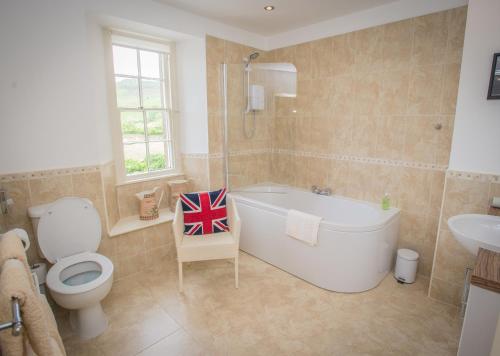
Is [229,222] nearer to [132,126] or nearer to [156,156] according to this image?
[156,156]

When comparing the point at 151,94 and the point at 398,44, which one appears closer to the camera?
the point at 398,44

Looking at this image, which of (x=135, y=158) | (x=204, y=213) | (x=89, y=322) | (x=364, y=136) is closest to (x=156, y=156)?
(x=135, y=158)

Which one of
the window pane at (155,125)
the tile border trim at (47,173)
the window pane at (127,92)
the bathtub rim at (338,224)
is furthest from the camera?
the window pane at (155,125)

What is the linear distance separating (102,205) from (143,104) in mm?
1172

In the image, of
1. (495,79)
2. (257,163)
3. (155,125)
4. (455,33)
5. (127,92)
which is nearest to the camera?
(495,79)

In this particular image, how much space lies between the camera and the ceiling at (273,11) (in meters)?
2.54

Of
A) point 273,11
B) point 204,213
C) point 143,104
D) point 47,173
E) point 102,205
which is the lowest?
point 204,213

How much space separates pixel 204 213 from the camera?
2648 mm

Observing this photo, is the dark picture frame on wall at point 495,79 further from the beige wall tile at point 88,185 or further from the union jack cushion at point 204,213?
the beige wall tile at point 88,185

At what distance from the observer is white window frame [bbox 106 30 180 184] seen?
107 inches

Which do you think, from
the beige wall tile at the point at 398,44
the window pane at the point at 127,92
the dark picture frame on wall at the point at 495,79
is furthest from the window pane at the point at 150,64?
the dark picture frame on wall at the point at 495,79

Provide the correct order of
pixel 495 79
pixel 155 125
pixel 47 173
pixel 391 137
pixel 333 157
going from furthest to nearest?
pixel 333 157, pixel 155 125, pixel 391 137, pixel 47 173, pixel 495 79

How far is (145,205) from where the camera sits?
2.88 m

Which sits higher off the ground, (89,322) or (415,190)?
(415,190)
